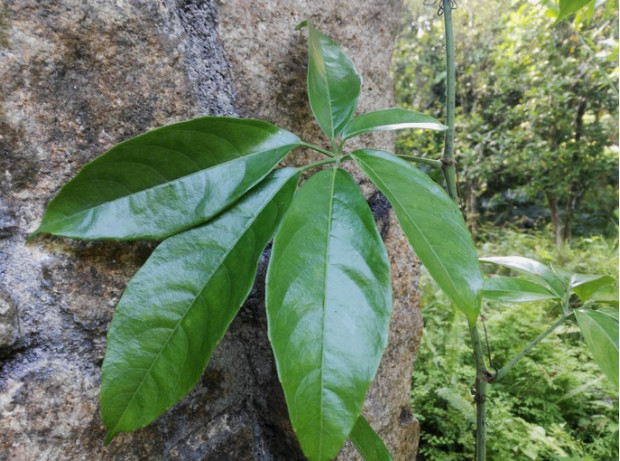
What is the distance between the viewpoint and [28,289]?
450 mm

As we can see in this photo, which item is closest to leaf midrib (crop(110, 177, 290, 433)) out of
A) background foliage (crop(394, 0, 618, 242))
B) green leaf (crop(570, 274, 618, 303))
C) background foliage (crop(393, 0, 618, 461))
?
green leaf (crop(570, 274, 618, 303))

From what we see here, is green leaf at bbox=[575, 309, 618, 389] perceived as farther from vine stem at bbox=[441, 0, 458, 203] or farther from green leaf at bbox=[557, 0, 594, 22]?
green leaf at bbox=[557, 0, 594, 22]

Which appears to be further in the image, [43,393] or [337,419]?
[43,393]

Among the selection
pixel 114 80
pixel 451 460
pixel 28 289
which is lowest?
pixel 451 460

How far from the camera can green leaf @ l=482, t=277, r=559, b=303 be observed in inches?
27.0

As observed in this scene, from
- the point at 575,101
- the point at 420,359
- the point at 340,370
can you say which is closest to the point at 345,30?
the point at 340,370

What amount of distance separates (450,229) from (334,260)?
0.39 feet

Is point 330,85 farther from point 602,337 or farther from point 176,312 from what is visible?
point 602,337

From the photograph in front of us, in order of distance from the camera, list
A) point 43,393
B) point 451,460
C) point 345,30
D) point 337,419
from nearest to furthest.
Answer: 1. point 337,419
2. point 43,393
3. point 345,30
4. point 451,460

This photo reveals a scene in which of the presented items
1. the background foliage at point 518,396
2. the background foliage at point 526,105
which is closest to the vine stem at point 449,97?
the background foliage at point 518,396

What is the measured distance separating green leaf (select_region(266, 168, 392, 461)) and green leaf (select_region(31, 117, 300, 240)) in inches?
3.3

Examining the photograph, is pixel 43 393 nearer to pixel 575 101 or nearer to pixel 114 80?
pixel 114 80

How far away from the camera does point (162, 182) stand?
44cm

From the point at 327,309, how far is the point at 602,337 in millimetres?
458
